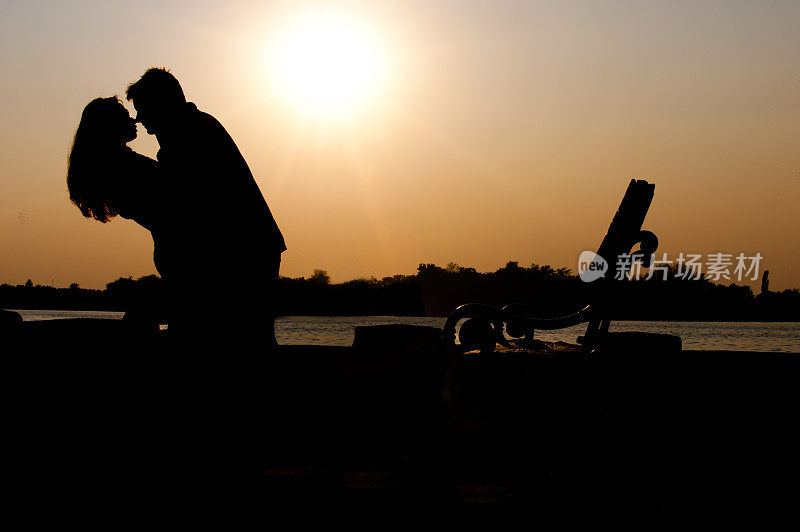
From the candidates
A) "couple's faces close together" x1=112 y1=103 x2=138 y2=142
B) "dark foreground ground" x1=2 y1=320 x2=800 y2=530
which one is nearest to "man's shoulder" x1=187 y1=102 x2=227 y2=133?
"couple's faces close together" x1=112 y1=103 x2=138 y2=142

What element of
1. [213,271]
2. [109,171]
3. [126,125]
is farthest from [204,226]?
[126,125]

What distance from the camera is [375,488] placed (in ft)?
15.2

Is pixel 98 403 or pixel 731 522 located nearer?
pixel 731 522

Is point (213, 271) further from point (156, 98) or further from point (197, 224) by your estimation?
point (156, 98)

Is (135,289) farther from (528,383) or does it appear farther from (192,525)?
(528,383)

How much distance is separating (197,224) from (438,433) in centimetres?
286

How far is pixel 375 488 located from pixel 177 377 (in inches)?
57.1

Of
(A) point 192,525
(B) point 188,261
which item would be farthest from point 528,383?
(A) point 192,525

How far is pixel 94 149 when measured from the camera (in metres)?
4.94

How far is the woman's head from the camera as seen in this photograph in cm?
493

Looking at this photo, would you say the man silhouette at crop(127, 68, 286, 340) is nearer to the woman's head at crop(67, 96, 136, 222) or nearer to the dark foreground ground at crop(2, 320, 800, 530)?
the woman's head at crop(67, 96, 136, 222)

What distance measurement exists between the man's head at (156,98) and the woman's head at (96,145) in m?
0.12

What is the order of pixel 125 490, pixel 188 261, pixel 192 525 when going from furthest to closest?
pixel 188 261 → pixel 125 490 → pixel 192 525

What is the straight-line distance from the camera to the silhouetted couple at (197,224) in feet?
16.0
